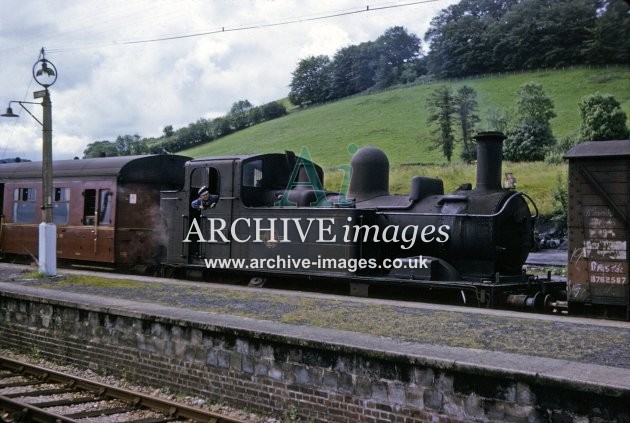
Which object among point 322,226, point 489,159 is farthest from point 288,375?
point 489,159

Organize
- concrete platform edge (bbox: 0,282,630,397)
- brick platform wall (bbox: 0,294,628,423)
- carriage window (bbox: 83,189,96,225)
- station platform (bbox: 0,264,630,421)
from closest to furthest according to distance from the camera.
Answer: concrete platform edge (bbox: 0,282,630,397)
brick platform wall (bbox: 0,294,628,423)
station platform (bbox: 0,264,630,421)
carriage window (bbox: 83,189,96,225)

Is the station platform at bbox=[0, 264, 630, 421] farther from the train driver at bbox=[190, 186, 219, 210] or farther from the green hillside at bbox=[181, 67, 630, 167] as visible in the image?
the green hillside at bbox=[181, 67, 630, 167]

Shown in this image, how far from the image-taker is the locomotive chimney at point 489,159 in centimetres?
974

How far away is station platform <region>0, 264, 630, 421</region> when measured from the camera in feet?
15.1

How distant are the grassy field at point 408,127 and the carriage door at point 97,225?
13517 mm

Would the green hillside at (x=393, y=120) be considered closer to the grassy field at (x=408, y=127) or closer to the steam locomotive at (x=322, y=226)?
the grassy field at (x=408, y=127)

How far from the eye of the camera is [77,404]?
6523 millimetres

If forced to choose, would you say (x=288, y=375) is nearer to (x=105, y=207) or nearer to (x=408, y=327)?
(x=408, y=327)

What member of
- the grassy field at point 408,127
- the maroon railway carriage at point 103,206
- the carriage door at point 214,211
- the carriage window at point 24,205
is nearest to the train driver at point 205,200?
the carriage door at point 214,211

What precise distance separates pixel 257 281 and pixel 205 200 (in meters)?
2.00

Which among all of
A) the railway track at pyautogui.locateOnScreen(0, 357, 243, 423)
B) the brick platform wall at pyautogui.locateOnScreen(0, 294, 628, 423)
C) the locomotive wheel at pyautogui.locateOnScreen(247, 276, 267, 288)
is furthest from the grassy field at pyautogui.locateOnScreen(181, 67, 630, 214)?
the railway track at pyautogui.locateOnScreen(0, 357, 243, 423)

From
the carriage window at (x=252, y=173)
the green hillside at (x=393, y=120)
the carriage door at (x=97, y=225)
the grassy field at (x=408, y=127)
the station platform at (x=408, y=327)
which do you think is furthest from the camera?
the green hillside at (x=393, y=120)

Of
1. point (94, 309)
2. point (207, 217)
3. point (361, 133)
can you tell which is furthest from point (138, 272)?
point (361, 133)

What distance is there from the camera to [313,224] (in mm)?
10539
